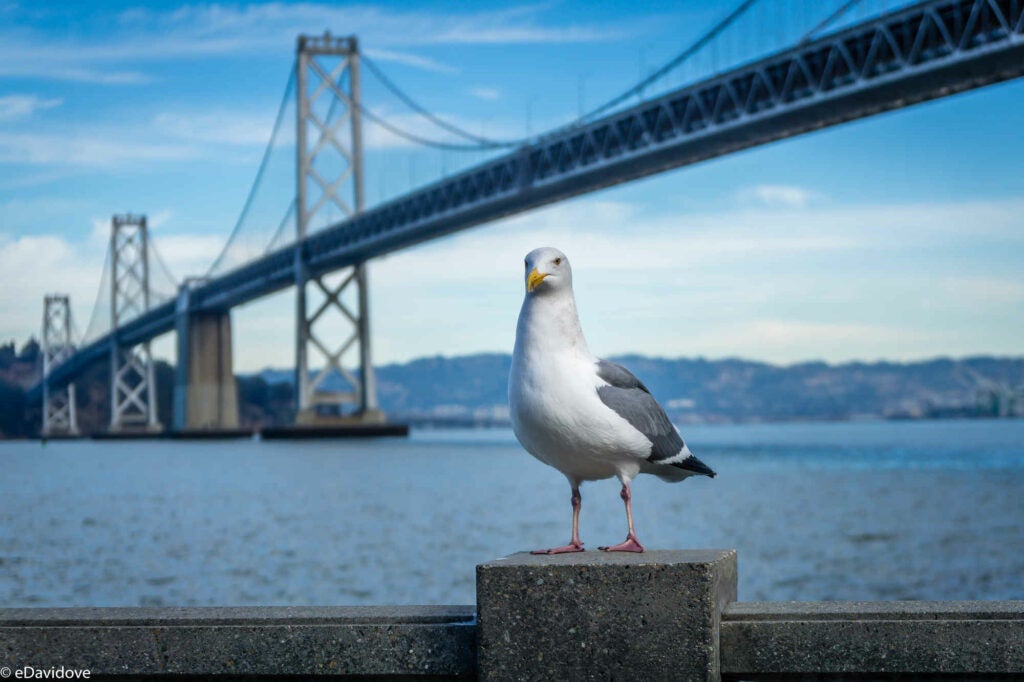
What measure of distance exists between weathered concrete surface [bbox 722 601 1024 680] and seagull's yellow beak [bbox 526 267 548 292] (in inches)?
34.2

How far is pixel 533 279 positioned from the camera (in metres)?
3.24

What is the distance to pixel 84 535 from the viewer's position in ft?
81.5

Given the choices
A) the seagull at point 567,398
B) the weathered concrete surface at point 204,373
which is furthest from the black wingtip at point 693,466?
the weathered concrete surface at point 204,373

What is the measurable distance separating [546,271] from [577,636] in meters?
0.80

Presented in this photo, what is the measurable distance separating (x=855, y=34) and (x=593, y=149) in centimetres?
1113

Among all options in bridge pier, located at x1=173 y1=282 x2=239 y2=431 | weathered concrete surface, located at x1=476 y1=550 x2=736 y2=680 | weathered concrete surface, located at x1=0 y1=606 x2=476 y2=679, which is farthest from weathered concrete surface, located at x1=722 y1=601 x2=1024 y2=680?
bridge pier, located at x1=173 y1=282 x2=239 y2=431

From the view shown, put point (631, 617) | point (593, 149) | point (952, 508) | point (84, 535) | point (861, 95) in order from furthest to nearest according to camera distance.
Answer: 1. point (593, 149)
2. point (861, 95)
3. point (952, 508)
4. point (84, 535)
5. point (631, 617)

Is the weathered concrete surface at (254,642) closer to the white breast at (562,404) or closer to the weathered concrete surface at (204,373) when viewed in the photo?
the white breast at (562,404)

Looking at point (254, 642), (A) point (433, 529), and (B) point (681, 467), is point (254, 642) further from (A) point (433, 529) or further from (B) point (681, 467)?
(A) point (433, 529)

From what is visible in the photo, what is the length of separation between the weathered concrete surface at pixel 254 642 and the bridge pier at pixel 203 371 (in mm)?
64665

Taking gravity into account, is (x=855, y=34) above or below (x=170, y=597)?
above

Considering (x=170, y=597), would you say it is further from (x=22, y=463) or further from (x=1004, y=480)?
(x=22, y=463)

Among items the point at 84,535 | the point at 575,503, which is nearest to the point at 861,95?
the point at 84,535

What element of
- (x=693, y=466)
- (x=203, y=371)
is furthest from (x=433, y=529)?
(x=203, y=371)
